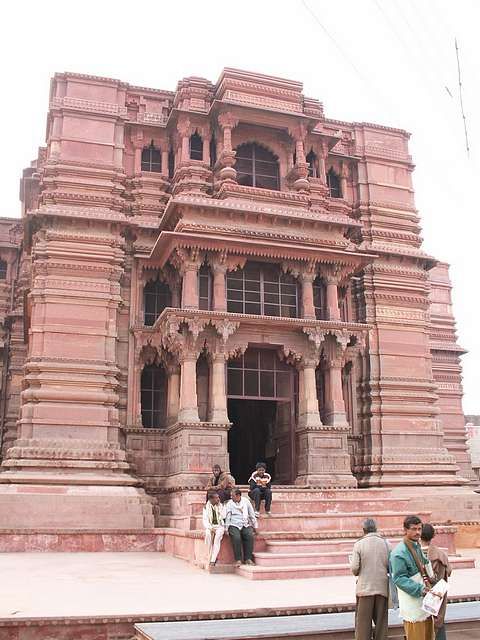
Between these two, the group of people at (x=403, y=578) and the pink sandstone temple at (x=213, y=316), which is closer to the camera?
the group of people at (x=403, y=578)

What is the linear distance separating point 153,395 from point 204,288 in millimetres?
4114

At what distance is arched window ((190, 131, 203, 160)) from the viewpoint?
26.5m

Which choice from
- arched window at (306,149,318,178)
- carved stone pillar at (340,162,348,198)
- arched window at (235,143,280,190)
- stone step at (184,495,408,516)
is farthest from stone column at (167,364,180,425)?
carved stone pillar at (340,162,348,198)

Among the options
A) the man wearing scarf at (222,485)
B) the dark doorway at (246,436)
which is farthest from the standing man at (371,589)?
the dark doorway at (246,436)

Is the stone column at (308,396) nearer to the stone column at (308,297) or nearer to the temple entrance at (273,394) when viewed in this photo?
the temple entrance at (273,394)

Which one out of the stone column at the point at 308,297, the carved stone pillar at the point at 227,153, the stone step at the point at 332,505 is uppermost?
the carved stone pillar at the point at 227,153

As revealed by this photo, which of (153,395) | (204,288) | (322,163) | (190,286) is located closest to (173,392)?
(153,395)

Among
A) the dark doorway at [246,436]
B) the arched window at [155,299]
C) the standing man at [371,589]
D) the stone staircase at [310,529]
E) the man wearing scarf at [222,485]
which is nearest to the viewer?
the standing man at [371,589]

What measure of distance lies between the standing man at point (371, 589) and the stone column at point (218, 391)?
13223 millimetres

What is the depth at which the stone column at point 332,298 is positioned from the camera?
2414 centimetres

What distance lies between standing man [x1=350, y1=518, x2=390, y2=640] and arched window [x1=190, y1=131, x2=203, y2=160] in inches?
798

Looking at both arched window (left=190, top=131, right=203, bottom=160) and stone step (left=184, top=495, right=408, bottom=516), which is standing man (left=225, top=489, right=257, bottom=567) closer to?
stone step (left=184, top=495, right=408, bottom=516)

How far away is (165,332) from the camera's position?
73.3 ft

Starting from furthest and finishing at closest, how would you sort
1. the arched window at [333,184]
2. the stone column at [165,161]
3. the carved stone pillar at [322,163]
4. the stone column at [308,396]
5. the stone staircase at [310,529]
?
the arched window at [333,184] < the carved stone pillar at [322,163] < the stone column at [165,161] < the stone column at [308,396] < the stone staircase at [310,529]
